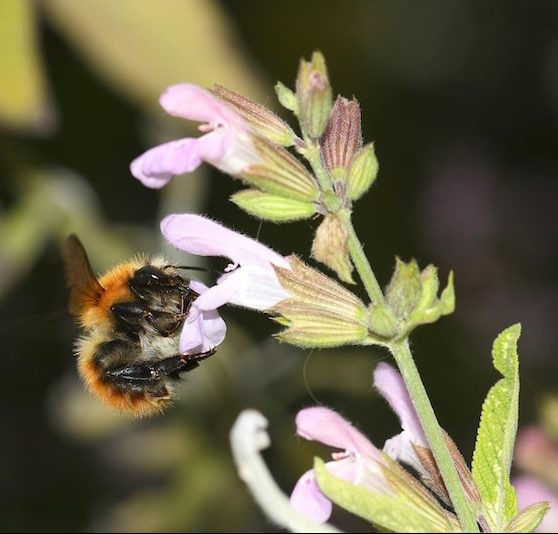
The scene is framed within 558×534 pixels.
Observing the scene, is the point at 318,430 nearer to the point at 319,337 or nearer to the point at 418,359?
the point at 319,337

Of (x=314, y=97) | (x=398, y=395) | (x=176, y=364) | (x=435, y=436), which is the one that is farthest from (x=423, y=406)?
(x=176, y=364)

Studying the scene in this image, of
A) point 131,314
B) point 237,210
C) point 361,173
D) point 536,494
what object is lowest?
point 536,494

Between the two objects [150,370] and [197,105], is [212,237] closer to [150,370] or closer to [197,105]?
[197,105]

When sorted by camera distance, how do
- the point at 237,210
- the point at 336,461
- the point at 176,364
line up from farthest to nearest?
the point at 237,210 < the point at 176,364 < the point at 336,461

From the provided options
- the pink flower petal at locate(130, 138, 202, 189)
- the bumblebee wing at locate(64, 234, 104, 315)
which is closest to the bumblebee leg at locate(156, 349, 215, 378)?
the bumblebee wing at locate(64, 234, 104, 315)

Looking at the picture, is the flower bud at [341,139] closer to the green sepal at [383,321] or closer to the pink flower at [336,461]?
the green sepal at [383,321]

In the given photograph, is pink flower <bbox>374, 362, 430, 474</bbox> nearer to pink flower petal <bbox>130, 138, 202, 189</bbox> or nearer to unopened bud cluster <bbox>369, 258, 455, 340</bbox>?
unopened bud cluster <bbox>369, 258, 455, 340</bbox>
